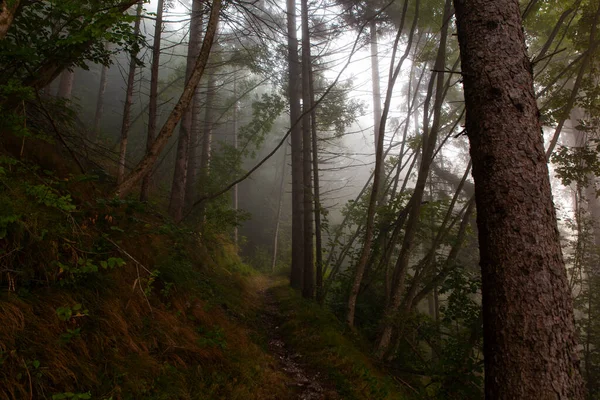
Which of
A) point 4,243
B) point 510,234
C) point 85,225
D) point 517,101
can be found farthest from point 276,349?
point 517,101

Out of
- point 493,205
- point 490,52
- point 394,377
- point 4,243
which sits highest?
point 490,52

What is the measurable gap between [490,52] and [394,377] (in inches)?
183

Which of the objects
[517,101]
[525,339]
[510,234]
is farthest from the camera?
[517,101]

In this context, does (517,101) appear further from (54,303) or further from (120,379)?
(54,303)

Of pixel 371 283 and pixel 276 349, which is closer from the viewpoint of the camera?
pixel 276 349

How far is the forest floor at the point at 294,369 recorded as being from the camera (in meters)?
3.88

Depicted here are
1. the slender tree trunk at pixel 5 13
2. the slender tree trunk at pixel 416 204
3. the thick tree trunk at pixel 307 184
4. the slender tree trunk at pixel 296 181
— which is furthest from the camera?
the slender tree trunk at pixel 296 181

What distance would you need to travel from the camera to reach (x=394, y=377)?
4988 millimetres

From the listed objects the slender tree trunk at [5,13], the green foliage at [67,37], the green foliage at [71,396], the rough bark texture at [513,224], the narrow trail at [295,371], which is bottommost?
the narrow trail at [295,371]

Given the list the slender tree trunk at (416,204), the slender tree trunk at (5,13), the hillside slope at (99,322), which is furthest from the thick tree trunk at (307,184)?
the slender tree trunk at (5,13)

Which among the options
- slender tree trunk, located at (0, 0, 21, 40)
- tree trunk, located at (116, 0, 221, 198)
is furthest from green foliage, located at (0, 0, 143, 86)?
tree trunk, located at (116, 0, 221, 198)

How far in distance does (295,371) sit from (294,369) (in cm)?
7

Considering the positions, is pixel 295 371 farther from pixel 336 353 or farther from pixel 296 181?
→ pixel 296 181

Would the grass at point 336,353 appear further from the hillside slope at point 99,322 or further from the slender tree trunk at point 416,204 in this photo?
the slender tree trunk at point 416,204
